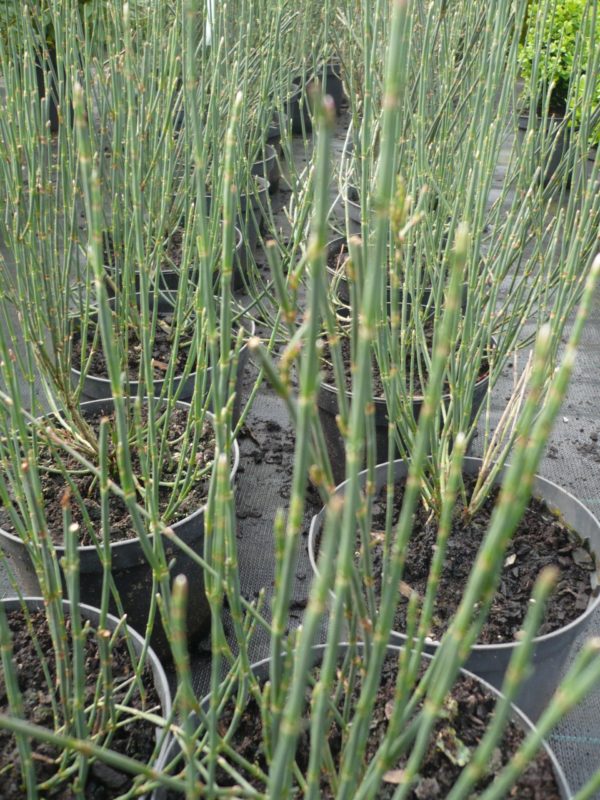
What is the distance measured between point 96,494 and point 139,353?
50 cm

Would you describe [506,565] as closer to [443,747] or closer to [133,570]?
[443,747]

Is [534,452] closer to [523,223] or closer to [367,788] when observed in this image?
[367,788]

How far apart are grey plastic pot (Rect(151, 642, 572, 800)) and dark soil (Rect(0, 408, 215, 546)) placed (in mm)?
391

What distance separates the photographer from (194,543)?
4.34ft

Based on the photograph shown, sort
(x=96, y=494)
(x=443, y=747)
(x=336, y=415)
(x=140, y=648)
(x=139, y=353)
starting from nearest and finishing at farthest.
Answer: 1. (x=443, y=747)
2. (x=140, y=648)
3. (x=96, y=494)
4. (x=336, y=415)
5. (x=139, y=353)

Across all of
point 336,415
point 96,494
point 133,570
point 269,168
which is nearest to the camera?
point 133,570

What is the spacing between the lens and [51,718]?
989 mm

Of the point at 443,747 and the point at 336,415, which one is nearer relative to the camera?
the point at 443,747

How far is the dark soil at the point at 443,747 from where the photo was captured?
2.93ft

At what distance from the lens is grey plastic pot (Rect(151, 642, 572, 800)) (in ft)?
2.84

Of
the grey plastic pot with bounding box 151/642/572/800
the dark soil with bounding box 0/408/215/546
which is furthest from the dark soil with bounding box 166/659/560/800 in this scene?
the dark soil with bounding box 0/408/215/546

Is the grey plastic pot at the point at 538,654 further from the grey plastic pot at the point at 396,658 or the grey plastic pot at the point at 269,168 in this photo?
the grey plastic pot at the point at 269,168

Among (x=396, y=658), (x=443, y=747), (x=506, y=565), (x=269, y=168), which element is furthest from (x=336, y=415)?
(x=269, y=168)

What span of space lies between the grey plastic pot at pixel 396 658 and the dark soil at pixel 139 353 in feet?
2.86
